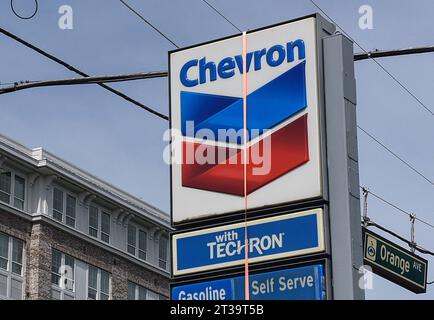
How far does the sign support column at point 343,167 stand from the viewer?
45.7ft

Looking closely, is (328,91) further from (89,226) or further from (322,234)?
(89,226)

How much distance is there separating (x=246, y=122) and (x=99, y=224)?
49140mm

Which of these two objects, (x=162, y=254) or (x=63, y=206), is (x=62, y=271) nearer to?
(x=63, y=206)

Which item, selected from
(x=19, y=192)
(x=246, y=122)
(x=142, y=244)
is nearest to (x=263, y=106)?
(x=246, y=122)

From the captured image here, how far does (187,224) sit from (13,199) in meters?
43.2

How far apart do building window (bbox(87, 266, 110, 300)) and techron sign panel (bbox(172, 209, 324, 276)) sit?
1825 inches

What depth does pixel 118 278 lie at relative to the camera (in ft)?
211

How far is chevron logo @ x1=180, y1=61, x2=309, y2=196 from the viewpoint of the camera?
1479cm

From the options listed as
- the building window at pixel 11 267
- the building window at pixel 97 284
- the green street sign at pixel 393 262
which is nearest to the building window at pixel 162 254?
the building window at pixel 97 284

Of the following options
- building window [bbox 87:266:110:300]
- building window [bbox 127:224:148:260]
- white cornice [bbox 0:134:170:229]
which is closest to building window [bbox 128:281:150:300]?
building window [bbox 127:224:148:260]

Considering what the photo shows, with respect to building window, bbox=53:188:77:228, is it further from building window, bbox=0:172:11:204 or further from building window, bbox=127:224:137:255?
building window, bbox=127:224:137:255
